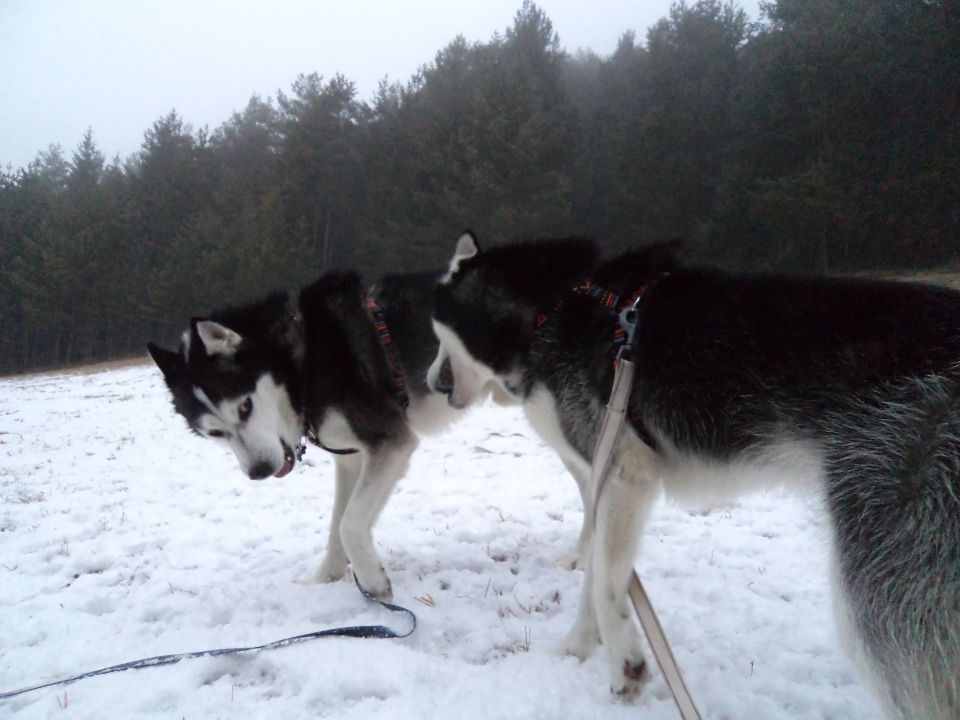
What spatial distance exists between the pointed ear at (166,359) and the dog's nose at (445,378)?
5.94ft

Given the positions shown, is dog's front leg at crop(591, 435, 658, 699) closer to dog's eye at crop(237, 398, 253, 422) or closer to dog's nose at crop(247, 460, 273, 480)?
dog's nose at crop(247, 460, 273, 480)

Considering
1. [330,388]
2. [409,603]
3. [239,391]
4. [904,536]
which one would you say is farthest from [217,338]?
[904,536]

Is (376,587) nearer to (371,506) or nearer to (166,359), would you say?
(371,506)

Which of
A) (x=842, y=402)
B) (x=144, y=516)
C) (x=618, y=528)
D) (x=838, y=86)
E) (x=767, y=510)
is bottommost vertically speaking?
(x=144, y=516)

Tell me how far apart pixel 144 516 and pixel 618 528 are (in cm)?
521

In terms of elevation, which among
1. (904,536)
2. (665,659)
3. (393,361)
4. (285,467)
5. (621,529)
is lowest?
(665,659)

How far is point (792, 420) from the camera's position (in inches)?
74.8

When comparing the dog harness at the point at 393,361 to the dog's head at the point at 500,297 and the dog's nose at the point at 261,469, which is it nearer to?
the dog's head at the point at 500,297

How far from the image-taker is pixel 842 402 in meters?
1.82

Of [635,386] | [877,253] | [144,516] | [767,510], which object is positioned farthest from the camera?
[877,253]

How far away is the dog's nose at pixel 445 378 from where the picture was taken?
11.4 ft

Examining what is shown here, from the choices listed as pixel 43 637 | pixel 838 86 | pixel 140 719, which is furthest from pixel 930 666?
pixel 838 86

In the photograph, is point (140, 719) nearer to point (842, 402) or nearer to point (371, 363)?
point (371, 363)

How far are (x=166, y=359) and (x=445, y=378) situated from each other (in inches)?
77.0
